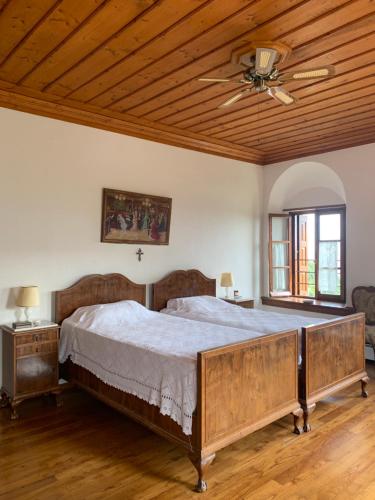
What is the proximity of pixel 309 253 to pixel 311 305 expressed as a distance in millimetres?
1027

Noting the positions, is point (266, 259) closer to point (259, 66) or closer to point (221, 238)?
point (221, 238)

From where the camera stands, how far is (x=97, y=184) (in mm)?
4258

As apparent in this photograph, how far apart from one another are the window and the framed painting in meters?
2.08

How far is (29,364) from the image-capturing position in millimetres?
3400

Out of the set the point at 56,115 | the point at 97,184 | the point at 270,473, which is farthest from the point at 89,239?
the point at 270,473

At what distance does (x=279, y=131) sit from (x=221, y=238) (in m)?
1.68

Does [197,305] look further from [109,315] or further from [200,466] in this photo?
[200,466]

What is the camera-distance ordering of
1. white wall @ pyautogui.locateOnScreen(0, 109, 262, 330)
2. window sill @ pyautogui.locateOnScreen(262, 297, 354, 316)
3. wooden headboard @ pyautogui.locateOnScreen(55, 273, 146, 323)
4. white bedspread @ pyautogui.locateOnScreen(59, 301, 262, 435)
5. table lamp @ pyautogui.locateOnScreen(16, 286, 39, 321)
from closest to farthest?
1. white bedspread @ pyautogui.locateOnScreen(59, 301, 262, 435)
2. table lamp @ pyautogui.locateOnScreen(16, 286, 39, 321)
3. white wall @ pyautogui.locateOnScreen(0, 109, 262, 330)
4. wooden headboard @ pyautogui.locateOnScreen(55, 273, 146, 323)
5. window sill @ pyautogui.locateOnScreen(262, 297, 354, 316)

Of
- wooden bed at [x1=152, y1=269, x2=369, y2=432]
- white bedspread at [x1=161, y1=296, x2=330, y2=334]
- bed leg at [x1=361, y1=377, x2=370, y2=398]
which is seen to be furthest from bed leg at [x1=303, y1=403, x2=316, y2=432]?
bed leg at [x1=361, y1=377, x2=370, y2=398]

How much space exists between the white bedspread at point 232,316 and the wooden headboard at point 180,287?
0.37 feet

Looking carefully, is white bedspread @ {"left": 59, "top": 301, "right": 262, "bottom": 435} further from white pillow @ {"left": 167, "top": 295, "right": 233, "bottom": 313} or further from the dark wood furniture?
the dark wood furniture

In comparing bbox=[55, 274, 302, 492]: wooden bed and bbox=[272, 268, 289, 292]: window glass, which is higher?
bbox=[272, 268, 289, 292]: window glass

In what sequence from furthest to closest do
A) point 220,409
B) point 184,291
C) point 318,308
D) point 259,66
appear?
point 318,308 → point 184,291 → point 259,66 → point 220,409

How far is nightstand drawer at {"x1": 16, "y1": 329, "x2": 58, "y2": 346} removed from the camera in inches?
131
